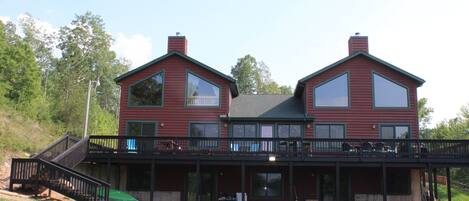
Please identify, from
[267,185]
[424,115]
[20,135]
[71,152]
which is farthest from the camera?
[424,115]

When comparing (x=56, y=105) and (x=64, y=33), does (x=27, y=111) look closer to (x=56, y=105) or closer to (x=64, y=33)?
(x=56, y=105)

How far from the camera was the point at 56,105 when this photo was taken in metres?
39.2

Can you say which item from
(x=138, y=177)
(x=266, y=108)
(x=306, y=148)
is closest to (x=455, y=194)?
(x=266, y=108)

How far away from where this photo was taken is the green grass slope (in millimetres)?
21750

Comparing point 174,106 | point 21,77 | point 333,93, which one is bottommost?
point 174,106

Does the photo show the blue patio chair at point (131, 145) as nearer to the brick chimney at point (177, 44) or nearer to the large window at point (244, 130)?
the large window at point (244, 130)

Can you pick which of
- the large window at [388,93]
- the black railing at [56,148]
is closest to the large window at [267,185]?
the large window at [388,93]

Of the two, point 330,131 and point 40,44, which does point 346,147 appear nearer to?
point 330,131

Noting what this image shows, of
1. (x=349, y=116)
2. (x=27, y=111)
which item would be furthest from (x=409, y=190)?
(x=27, y=111)

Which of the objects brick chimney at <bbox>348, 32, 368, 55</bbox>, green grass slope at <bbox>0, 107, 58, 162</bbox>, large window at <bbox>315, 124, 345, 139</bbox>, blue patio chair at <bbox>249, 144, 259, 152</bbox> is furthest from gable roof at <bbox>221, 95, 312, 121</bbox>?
green grass slope at <bbox>0, 107, 58, 162</bbox>

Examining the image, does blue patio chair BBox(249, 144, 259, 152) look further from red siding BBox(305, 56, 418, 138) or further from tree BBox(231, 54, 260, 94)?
tree BBox(231, 54, 260, 94)

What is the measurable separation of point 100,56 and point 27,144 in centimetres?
3031

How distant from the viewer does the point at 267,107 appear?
23906mm

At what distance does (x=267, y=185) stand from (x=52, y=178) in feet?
34.9
